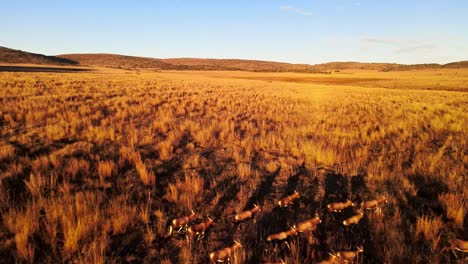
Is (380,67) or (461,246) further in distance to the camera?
(380,67)

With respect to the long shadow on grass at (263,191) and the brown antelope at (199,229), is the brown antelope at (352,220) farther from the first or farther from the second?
the brown antelope at (199,229)

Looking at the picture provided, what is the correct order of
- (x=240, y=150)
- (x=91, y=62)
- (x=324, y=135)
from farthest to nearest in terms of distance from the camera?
(x=91, y=62)
(x=324, y=135)
(x=240, y=150)

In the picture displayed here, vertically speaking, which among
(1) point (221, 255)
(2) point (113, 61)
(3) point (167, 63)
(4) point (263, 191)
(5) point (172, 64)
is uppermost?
(3) point (167, 63)

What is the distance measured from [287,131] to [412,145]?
3791 mm

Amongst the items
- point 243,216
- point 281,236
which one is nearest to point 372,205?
point 281,236

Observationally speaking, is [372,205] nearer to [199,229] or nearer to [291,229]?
[291,229]

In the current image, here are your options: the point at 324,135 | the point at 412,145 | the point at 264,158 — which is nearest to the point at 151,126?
the point at 264,158

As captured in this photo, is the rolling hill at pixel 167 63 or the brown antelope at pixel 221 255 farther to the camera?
the rolling hill at pixel 167 63

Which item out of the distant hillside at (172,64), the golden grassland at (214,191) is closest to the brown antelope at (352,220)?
the golden grassland at (214,191)

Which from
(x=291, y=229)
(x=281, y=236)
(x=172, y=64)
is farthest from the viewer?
(x=172, y=64)

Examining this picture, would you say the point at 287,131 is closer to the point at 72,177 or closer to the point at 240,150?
the point at 240,150

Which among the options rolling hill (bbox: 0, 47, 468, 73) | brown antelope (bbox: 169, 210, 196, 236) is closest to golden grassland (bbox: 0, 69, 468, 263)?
brown antelope (bbox: 169, 210, 196, 236)

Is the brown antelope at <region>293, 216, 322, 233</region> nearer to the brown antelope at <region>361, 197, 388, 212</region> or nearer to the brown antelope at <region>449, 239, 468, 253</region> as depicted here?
the brown antelope at <region>361, 197, 388, 212</region>

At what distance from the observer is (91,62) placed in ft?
499
